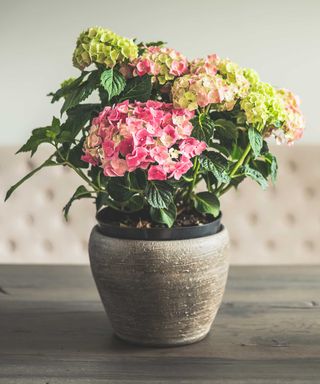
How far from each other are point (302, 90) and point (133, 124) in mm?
1747

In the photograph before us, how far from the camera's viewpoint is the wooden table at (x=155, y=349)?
1148 mm

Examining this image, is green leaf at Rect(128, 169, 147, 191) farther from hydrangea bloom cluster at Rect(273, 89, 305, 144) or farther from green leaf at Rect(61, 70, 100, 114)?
hydrangea bloom cluster at Rect(273, 89, 305, 144)

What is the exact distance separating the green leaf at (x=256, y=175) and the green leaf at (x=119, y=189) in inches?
8.9

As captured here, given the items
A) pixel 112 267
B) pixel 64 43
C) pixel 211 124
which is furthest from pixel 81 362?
pixel 64 43

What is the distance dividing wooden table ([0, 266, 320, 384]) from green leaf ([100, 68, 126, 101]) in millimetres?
452

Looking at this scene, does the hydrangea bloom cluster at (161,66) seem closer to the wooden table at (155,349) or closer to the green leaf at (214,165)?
the green leaf at (214,165)

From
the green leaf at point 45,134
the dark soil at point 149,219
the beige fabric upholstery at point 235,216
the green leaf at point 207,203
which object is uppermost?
the green leaf at point 45,134

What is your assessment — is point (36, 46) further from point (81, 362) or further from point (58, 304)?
point (81, 362)

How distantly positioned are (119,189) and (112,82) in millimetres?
183

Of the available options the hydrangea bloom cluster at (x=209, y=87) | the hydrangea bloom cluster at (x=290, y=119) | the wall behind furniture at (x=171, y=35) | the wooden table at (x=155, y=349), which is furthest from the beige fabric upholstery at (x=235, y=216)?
the hydrangea bloom cluster at (x=209, y=87)

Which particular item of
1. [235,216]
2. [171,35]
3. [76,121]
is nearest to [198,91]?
[76,121]

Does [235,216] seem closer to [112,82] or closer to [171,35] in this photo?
[171,35]

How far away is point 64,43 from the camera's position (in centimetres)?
271

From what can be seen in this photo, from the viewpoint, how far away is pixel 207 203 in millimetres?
1261
